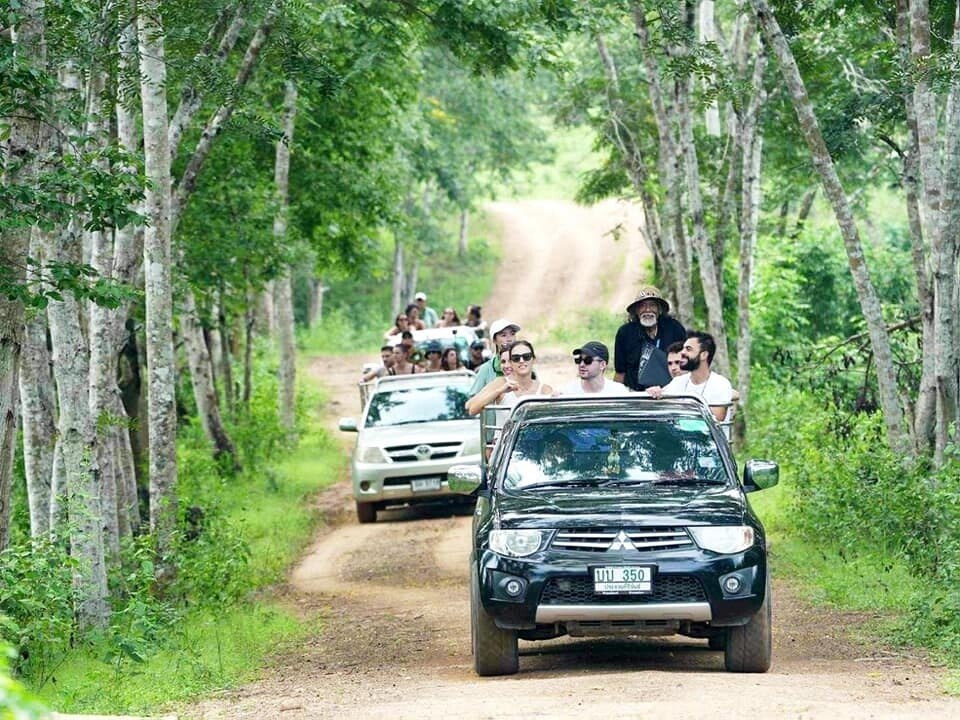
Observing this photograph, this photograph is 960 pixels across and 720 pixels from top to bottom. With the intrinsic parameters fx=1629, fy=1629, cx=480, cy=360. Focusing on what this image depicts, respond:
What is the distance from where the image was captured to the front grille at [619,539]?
902 cm

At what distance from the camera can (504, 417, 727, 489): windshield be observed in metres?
9.79

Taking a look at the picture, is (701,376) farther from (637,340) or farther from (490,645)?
(490,645)

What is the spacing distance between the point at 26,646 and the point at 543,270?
54.8 meters

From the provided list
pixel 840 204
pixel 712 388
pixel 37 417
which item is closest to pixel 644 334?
pixel 712 388

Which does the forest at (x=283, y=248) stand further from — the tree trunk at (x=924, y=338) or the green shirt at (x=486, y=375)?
the green shirt at (x=486, y=375)

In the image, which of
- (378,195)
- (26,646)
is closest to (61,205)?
(26,646)

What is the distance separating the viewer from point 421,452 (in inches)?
762

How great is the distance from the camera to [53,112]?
1001cm

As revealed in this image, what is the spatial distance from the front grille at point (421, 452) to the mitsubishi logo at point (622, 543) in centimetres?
1039

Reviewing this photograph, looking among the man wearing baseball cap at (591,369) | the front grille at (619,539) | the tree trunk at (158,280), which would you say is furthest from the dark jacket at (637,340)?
the front grille at (619,539)

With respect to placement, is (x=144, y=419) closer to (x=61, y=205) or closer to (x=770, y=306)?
(x=61, y=205)

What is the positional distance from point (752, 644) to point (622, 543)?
103 cm

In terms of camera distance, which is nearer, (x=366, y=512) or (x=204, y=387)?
(x=366, y=512)

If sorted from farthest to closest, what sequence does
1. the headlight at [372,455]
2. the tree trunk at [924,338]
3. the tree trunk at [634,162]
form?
the tree trunk at [634,162], the headlight at [372,455], the tree trunk at [924,338]
